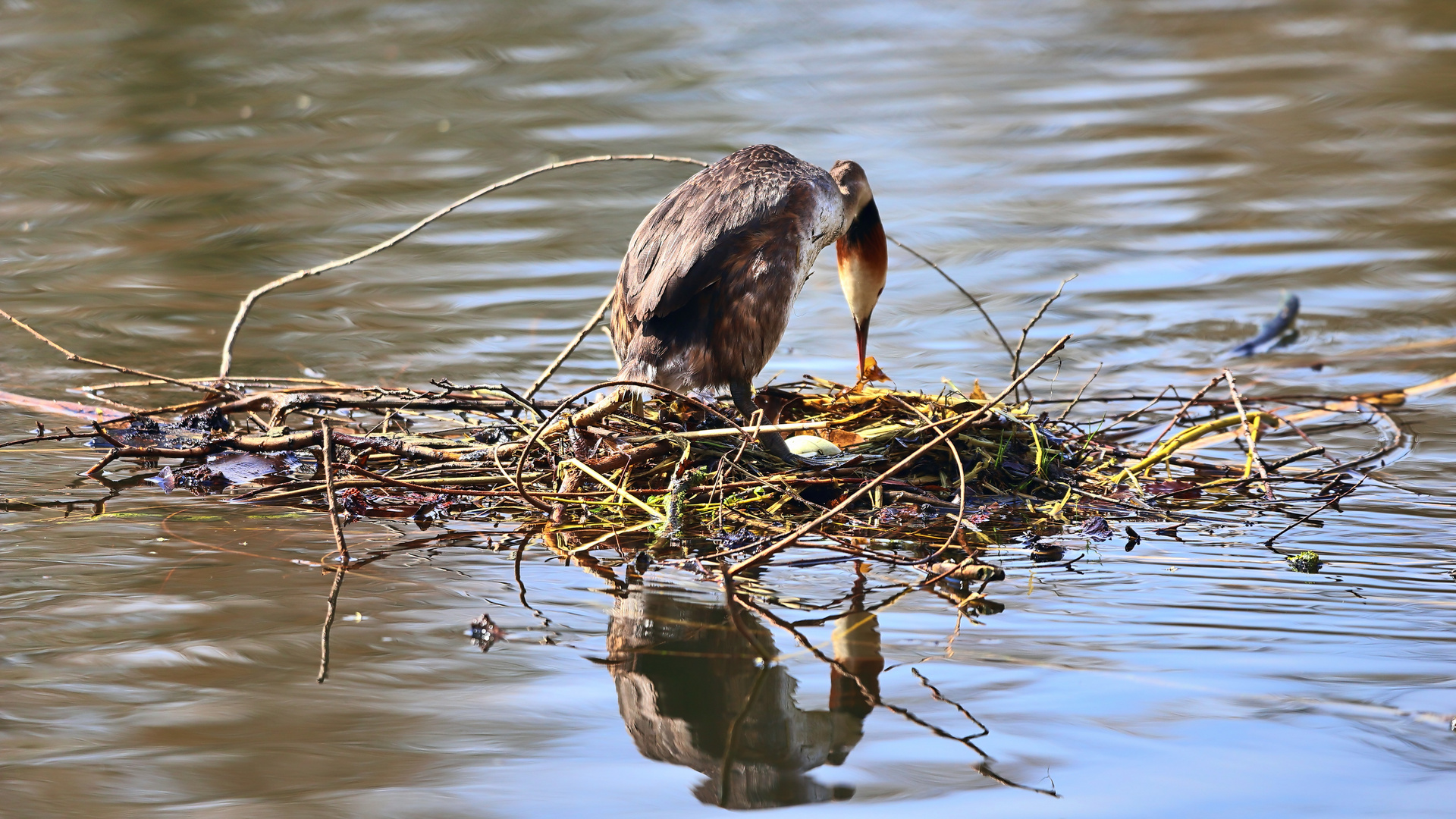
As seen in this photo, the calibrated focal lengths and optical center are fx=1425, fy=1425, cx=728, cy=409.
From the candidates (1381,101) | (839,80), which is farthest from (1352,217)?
(839,80)

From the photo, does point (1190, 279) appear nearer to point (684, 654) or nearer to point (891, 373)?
point (891, 373)

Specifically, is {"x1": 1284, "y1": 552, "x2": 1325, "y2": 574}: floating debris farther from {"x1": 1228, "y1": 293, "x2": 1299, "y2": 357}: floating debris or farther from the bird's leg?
{"x1": 1228, "y1": 293, "x2": 1299, "y2": 357}: floating debris

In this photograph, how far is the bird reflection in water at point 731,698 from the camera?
8.22 ft

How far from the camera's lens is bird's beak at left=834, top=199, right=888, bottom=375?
15.6 feet

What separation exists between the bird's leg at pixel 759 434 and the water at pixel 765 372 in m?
0.55

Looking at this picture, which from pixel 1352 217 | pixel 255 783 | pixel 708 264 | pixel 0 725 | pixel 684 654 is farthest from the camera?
pixel 1352 217

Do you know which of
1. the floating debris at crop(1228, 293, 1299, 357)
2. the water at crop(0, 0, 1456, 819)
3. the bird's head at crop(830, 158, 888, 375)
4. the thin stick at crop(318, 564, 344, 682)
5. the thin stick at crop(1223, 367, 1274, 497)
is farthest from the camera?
the floating debris at crop(1228, 293, 1299, 357)

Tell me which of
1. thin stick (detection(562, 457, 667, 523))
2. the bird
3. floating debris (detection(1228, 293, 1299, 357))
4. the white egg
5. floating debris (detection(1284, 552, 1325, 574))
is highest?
the bird

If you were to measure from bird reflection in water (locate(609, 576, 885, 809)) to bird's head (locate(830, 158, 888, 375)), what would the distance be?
174cm

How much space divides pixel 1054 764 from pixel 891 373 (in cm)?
322

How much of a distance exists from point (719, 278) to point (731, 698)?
1488 millimetres

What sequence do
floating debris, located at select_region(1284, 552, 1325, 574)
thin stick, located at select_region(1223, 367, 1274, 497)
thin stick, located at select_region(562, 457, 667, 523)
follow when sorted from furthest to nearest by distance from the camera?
thin stick, located at select_region(1223, 367, 1274, 497) → thin stick, located at select_region(562, 457, 667, 523) → floating debris, located at select_region(1284, 552, 1325, 574)

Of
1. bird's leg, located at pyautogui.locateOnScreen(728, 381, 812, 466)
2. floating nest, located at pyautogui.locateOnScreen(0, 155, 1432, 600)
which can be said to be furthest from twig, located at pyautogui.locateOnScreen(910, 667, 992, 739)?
bird's leg, located at pyautogui.locateOnScreen(728, 381, 812, 466)

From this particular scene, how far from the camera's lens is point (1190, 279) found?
Answer: 6.78m
